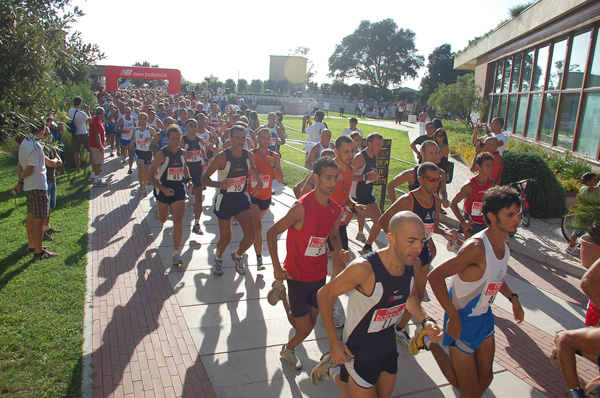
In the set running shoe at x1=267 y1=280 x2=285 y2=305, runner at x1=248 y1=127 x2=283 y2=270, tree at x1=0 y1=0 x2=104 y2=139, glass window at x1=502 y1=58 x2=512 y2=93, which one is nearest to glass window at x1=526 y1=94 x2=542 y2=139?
glass window at x1=502 y1=58 x2=512 y2=93

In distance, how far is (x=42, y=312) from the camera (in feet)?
16.9

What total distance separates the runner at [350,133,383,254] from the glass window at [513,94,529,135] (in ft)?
42.0

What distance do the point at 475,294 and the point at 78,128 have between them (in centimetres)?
1271

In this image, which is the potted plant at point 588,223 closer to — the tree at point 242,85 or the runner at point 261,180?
the runner at point 261,180

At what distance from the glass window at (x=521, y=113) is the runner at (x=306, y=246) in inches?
638

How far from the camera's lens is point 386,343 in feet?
10.5

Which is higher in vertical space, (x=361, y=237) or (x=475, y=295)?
(x=475, y=295)

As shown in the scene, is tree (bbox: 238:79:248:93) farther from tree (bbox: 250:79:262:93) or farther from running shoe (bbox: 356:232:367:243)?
running shoe (bbox: 356:232:367:243)

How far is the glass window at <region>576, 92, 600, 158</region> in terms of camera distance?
12.1 m

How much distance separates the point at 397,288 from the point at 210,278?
4.05 metres

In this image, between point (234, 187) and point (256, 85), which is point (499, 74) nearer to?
point (234, 187)

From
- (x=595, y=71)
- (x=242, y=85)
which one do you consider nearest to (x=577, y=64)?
(x=595, y=71)

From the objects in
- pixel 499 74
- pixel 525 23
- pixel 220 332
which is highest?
pixel 525 23

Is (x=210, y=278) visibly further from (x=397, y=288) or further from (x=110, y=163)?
(x=110, y=163)
